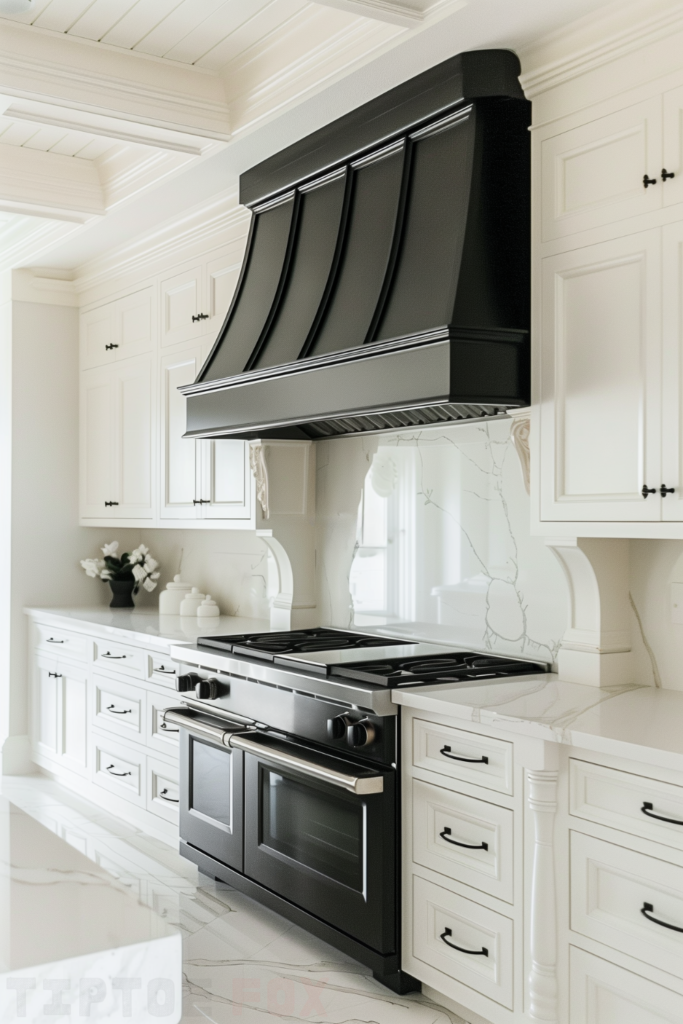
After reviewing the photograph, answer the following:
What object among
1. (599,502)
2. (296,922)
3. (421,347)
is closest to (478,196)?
(421,347)

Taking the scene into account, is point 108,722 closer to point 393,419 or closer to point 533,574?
point 393,419

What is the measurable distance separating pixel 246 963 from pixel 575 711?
4.31 feet

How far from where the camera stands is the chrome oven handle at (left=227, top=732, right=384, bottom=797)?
8.54ft

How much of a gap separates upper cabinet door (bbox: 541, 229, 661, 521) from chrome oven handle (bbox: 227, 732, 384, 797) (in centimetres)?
88

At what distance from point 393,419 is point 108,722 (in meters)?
2.05

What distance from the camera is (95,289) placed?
5301 millimetres

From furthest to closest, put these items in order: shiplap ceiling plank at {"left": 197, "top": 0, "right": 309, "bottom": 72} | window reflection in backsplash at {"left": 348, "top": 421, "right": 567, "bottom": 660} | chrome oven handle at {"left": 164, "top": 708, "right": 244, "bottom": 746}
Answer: chrome oven handle at {"left": 164, "top": 708, "right": 244, "bottom": 746} < window reflection in backsplash at {"left": 348, "top": 421, "right": 567, "bottom": 660} < shiplap ceiling plank at {"left": 197, "top": 0, "right": 309, "bottom": 72}

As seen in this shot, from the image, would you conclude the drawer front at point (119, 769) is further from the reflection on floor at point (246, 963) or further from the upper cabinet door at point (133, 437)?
the upper cabinet door at point (133, 437)

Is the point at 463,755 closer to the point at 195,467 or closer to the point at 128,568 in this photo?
the point at 195,467

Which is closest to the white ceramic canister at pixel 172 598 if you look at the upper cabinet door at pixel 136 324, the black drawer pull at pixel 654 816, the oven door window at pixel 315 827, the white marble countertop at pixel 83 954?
the upper cabinet door at pixel 136 324

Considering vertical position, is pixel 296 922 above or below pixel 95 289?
below

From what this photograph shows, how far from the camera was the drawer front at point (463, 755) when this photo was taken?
2338 millimetres

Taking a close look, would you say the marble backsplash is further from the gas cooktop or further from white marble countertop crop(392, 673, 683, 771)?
white marble countertop crop(392, 673, 683, 771)

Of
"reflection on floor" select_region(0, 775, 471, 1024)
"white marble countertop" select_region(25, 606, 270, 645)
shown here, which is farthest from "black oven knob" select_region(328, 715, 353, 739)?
"white marble countertop" select_region(25, 606, 270, 645)
